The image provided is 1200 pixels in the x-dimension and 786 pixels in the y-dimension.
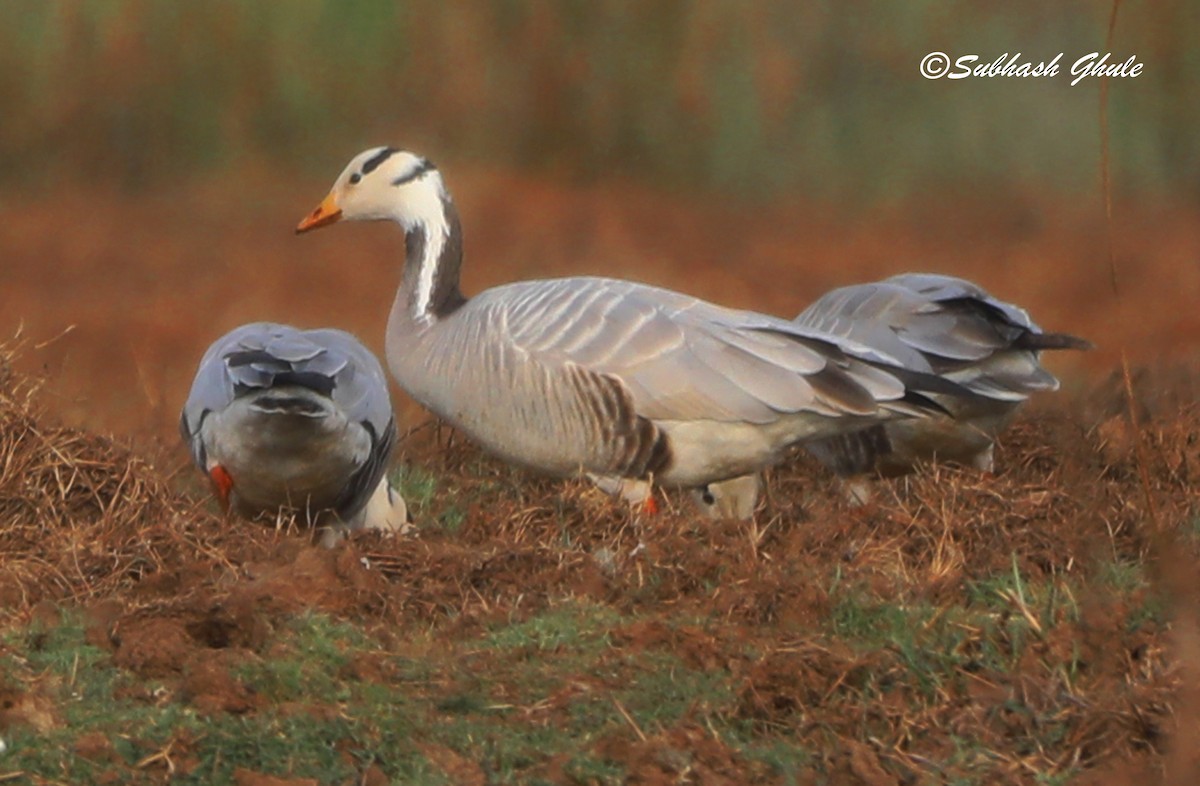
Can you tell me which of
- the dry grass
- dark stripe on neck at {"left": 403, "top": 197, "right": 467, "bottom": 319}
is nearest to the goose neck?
dark stripe on neck at {"left": 403, "top": 197, "right": 467, "bottom": 319}

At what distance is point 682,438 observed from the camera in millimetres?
6809

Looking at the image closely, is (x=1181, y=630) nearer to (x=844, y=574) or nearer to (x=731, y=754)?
(x=731, y=754)

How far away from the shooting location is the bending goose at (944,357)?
712cm

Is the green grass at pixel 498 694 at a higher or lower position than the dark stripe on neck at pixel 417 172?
lower

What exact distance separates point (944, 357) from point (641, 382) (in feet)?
3.79

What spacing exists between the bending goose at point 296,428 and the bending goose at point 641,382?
0.37 m

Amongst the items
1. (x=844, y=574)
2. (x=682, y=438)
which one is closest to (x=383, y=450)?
(x=682, y=438)

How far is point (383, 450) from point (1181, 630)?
14.3ft

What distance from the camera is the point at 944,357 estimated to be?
23.4 ft

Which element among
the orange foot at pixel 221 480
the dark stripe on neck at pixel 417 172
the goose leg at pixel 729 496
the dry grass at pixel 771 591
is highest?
the dark stripe on neck at pixel 417 172

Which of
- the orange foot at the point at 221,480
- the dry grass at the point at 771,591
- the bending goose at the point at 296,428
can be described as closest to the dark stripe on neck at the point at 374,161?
the bending goose at the point at 296,428

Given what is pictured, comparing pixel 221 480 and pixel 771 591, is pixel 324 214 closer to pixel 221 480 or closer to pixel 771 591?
pixel 221 480

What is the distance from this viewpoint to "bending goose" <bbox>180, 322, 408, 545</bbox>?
20.2ft

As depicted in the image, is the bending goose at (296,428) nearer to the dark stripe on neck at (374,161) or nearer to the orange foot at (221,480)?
the orange foot at (221,480)
